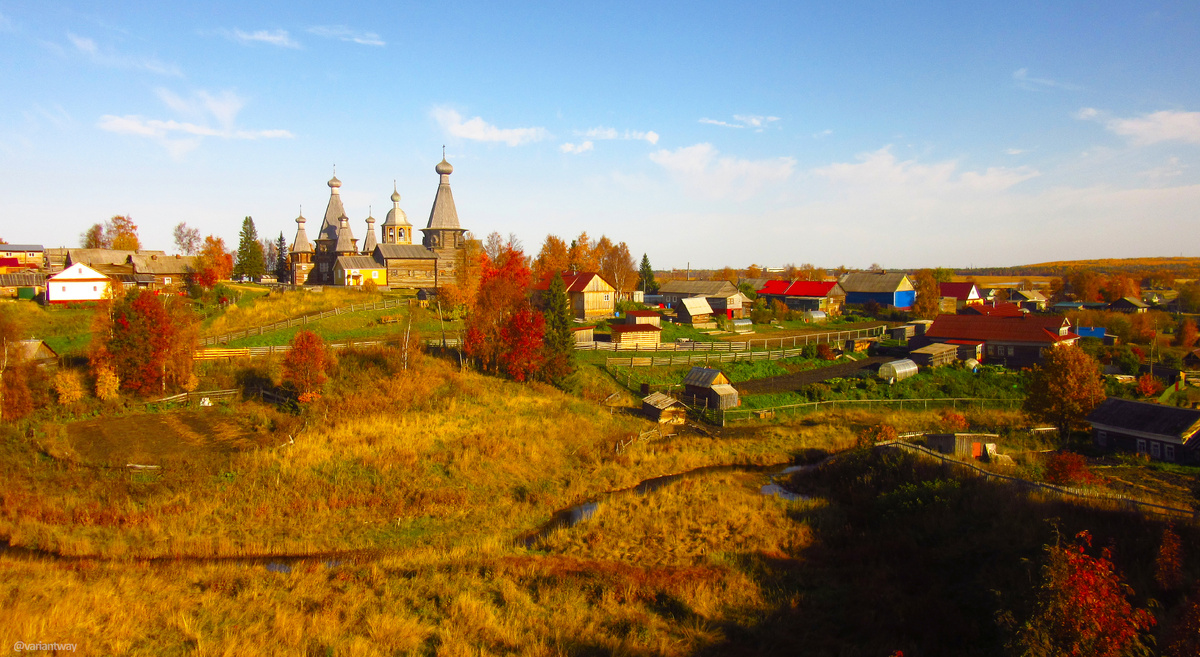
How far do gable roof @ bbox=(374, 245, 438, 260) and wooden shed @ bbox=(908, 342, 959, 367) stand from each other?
4259cm

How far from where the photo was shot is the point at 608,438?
2812 cm

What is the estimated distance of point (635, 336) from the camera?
144 ft

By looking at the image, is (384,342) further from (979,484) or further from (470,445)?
(979,484)

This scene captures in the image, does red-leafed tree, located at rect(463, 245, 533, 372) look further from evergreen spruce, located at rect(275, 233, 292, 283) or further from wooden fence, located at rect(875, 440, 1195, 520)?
evergreen spruce, located at rect(275, 233, 292, 283)

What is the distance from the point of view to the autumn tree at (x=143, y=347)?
2791cm

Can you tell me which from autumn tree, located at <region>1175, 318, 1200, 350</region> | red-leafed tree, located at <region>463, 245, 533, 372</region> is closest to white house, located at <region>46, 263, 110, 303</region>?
red-leafed tree, located at <region>463, 245, 533, 372</region>

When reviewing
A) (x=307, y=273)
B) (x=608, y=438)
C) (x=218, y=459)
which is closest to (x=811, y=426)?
(x=608, y=438)

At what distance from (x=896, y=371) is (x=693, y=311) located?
2133 centimetres

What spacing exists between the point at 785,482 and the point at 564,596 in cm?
1251

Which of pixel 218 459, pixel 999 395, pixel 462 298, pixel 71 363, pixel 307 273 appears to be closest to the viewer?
pixel 218 459

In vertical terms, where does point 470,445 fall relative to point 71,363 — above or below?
below

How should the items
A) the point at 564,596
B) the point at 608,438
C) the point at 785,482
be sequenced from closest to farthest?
the point at 564,596
the point at 785,482
the point at 608,438

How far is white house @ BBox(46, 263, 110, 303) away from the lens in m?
43.6

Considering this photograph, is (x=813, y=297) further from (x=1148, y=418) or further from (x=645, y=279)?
(x=1148, y=418)
